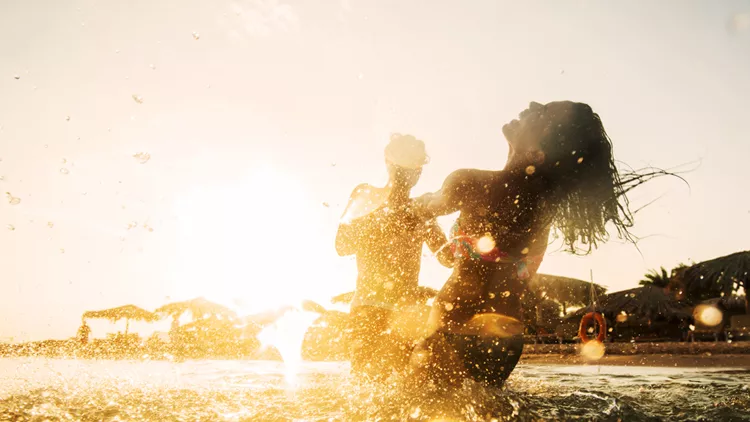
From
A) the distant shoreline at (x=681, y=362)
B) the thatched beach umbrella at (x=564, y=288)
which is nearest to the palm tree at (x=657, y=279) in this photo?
the thatched beach umbrella at (x=564, y=288)

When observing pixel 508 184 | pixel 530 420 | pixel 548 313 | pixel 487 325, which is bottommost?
pixel 548 313

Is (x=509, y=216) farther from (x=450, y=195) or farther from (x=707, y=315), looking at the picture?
(x=707, y=315)

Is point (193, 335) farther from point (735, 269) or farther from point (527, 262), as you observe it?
point (735, 269)

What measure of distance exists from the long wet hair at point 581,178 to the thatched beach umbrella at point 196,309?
16.9m

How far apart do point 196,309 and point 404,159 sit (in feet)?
60.7

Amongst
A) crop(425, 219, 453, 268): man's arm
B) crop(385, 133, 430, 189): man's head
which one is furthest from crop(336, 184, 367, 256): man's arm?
crop(425, 219, 453, 268): man's arm

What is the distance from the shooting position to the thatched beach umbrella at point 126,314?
18.8 metres

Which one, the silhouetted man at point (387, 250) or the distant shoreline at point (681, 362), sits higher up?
the silhouetted man at point (387, 250)

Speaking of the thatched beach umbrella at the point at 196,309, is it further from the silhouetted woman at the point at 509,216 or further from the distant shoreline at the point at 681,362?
the silhouetted woman at the point at 509,216

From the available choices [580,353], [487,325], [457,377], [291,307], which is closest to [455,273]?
[487,325]

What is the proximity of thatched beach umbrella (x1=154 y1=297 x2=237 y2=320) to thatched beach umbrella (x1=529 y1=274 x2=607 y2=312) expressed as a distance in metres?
17.8

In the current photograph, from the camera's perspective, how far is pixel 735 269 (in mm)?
15758

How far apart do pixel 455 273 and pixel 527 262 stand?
0.46 metres

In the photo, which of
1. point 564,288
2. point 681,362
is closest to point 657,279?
point 564,288
